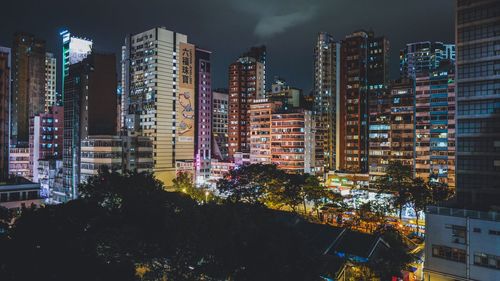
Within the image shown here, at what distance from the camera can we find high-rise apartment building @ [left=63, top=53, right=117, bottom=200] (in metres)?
81.2

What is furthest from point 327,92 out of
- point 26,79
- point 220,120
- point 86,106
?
point 26,79

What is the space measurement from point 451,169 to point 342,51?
46.6 metres

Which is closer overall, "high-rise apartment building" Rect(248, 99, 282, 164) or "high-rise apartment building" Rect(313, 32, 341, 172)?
"high-rise apartment building" Rect(248, 99, 282, 164)

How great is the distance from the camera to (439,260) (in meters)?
32.7

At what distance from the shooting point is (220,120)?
431 ft

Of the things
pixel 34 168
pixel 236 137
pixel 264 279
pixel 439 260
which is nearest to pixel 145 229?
pixel 264 279

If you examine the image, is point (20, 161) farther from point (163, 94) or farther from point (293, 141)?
point (293, 141)

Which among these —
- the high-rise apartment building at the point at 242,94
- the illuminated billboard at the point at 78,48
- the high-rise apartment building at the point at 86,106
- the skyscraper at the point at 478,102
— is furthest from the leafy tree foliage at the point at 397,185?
the illuminated billboard at the point at 78,48

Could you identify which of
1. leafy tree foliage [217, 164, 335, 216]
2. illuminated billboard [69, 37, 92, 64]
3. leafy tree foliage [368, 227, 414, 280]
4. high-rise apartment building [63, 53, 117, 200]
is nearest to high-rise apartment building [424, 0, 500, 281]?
leafy tree foliage [368, 227, 414, 280]

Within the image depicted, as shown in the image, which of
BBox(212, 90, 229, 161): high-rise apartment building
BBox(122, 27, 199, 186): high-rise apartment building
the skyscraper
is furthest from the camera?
BBox(212, 90, 229, 161): high-rise apartment building

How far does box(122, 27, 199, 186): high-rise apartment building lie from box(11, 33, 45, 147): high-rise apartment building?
61257 millimetres

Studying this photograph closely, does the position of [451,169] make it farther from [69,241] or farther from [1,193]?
[1,193]

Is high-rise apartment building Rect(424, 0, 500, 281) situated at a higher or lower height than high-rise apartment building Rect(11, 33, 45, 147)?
lower

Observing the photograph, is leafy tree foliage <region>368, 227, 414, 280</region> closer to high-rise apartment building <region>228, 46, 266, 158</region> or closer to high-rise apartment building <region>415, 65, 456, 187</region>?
high-rise apartment building <region>415, 65, 456, 187</region>
